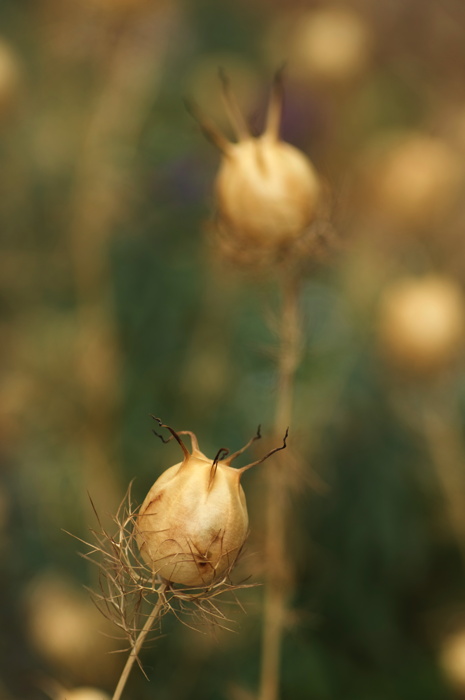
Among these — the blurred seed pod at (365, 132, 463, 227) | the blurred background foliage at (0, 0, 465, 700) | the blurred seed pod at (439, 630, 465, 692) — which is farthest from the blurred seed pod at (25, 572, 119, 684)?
the blurred seed pod at (365, 132, 463, 227)

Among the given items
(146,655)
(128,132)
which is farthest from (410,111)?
(146,655)

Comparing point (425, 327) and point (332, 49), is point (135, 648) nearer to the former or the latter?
point (425, 327)

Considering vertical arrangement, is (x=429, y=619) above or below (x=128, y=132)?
below

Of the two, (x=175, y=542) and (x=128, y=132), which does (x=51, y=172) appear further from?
(x=175, y=542)

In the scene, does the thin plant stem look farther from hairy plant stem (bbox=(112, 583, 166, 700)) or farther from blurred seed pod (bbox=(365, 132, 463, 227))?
hairy plant stem (bbox=(112, 583, 166, 700))

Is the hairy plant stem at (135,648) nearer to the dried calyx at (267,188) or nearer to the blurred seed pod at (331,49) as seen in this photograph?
the dried calyx at (267,188)
